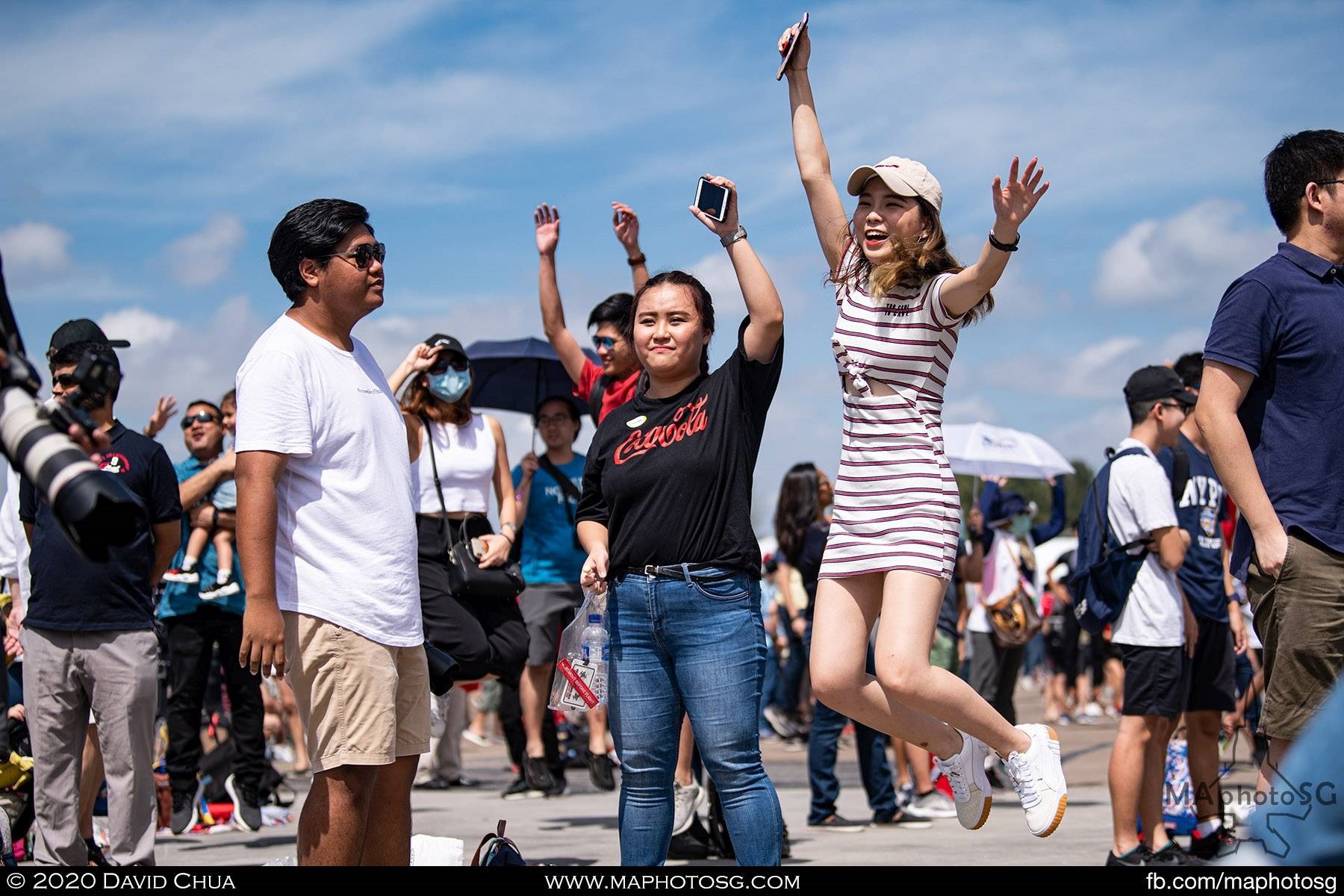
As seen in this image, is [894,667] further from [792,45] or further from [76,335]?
[76,335]

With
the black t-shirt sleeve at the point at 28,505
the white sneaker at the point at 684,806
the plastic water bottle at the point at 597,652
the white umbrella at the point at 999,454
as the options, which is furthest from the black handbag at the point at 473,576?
the white umbrella at the point at 999,454

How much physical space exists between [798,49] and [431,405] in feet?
9.65

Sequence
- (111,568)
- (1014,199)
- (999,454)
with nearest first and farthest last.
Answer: (1014,199) → (111,568) → (999,454)

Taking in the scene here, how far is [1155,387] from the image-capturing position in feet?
21.2

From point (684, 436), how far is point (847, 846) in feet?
11.2

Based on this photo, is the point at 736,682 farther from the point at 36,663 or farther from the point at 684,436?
the point at 36,663

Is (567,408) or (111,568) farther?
(567,408)

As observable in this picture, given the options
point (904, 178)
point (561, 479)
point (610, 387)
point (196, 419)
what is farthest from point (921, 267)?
point (196, 419)

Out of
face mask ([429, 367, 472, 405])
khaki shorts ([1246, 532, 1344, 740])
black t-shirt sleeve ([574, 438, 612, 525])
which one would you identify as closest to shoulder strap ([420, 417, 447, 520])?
face mask ([429, 367, 472, 405])

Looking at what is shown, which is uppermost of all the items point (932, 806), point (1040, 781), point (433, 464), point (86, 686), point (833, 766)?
point (433, 464)

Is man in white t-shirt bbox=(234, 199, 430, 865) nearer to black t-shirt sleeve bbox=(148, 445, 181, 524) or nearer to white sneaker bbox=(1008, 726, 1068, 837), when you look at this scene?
black t-shirt sleeve bbox=(148, 445, 181, 524)

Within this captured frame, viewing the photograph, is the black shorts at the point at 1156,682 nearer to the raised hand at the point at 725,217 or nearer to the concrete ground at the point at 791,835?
the concrete ground at the point at 791,835

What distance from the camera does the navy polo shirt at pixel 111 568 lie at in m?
5.37
